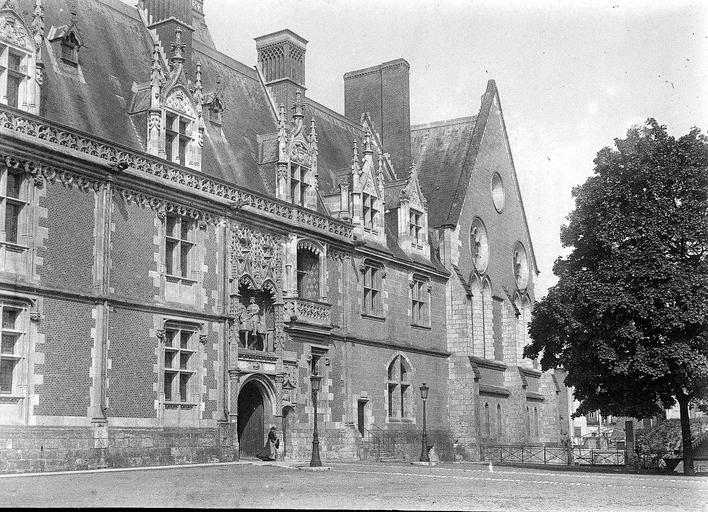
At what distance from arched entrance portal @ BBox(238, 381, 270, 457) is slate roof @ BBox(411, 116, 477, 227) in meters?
15.3

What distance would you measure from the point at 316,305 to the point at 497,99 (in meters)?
21.2

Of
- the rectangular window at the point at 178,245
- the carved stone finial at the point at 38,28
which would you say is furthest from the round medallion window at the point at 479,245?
the carved stone finial at the point at 38,28

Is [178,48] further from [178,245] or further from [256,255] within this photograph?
[256,255]

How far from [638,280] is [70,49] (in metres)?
18.3

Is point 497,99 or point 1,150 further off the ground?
point 497,99

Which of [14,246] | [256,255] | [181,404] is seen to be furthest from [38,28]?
[181,404]

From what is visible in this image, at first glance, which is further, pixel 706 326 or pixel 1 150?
pixel 706 326

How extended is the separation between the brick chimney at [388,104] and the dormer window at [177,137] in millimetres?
17191

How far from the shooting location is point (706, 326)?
2928 centimetres

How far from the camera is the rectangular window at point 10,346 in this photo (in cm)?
2248

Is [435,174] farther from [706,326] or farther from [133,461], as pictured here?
[133,461]

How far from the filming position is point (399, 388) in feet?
127

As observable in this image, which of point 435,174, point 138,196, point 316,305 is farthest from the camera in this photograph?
point 435,174

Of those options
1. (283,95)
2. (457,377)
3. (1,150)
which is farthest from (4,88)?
(457,377)
